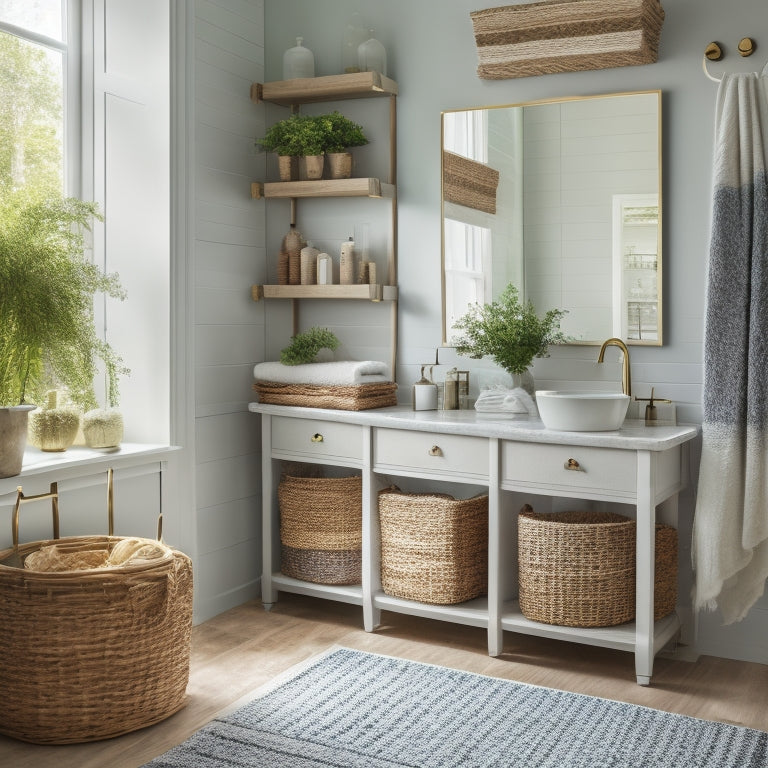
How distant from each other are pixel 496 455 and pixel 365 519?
608 mm

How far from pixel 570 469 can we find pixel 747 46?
1493 mm

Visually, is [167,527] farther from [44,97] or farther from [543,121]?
[543,121]

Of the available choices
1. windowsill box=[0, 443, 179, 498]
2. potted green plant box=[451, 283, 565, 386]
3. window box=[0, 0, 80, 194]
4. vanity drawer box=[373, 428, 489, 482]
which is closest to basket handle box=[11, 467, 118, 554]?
windowsill box=[0, 443, 179, 498]

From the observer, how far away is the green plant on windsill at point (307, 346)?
358 cm

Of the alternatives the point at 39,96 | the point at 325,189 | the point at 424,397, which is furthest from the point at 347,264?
the point at 39,96

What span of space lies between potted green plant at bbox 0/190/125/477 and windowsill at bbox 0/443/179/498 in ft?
0.20

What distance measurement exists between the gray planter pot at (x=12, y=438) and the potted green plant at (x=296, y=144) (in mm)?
1474

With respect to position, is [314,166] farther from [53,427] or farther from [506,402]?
[53,427]

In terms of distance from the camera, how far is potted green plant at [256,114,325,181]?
359 cm

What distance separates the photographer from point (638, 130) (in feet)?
10.6

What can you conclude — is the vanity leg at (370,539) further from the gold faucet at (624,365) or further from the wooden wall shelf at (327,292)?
the gold faucet at (624,365)

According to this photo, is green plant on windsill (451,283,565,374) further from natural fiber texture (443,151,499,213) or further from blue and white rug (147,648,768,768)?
blue and white rug (147,648,768,768)

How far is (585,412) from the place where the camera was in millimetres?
2938

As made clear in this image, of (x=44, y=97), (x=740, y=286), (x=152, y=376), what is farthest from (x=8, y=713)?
(x=740, y=286)
